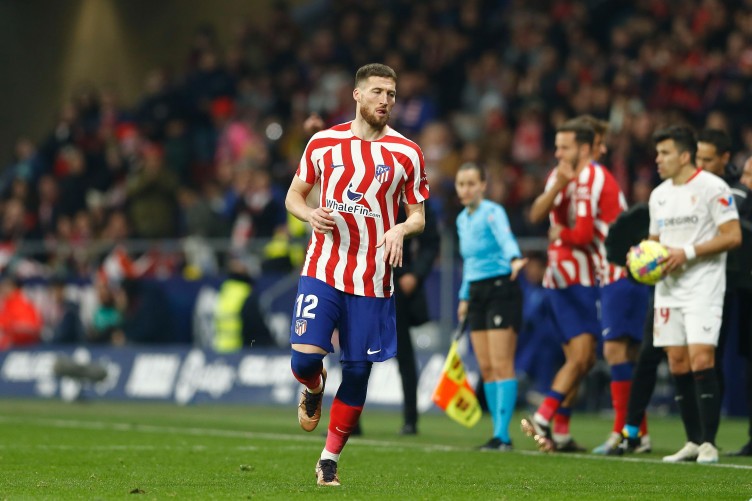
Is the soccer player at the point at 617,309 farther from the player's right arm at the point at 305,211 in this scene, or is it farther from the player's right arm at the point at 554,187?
the player's right arm at the point at 305,211

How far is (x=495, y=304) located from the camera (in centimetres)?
1127

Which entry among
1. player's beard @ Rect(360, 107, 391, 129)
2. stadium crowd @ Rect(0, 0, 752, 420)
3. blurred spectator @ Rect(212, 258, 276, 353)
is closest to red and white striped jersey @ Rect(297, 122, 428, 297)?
player's beard @ Rect(360, 107, 391, 129)

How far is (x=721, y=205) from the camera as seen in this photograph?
1000 centimetres

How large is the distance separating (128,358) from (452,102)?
20.9 feet

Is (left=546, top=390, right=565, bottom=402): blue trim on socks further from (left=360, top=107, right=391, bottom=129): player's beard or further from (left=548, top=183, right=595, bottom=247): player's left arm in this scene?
(left=360, top=107, right=391, bottom=129): player's beard

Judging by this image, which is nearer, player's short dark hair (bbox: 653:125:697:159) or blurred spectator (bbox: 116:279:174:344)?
player's short dark hair (bbox: 653:125:697:159)

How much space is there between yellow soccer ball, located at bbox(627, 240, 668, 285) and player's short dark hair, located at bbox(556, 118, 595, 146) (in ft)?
4.77

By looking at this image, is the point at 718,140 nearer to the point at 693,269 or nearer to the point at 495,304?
the point at 693,269

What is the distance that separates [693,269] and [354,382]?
3084 mm

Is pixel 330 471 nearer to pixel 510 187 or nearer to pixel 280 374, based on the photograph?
pixel 280 374

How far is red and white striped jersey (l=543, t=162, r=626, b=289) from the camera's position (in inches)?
441

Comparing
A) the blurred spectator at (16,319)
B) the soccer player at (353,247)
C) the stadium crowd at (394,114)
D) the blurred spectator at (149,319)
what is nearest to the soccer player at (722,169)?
the soccer player at (353,247)

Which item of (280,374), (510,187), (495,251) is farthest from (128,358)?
(495,251)

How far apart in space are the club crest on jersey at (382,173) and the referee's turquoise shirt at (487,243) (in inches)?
126
